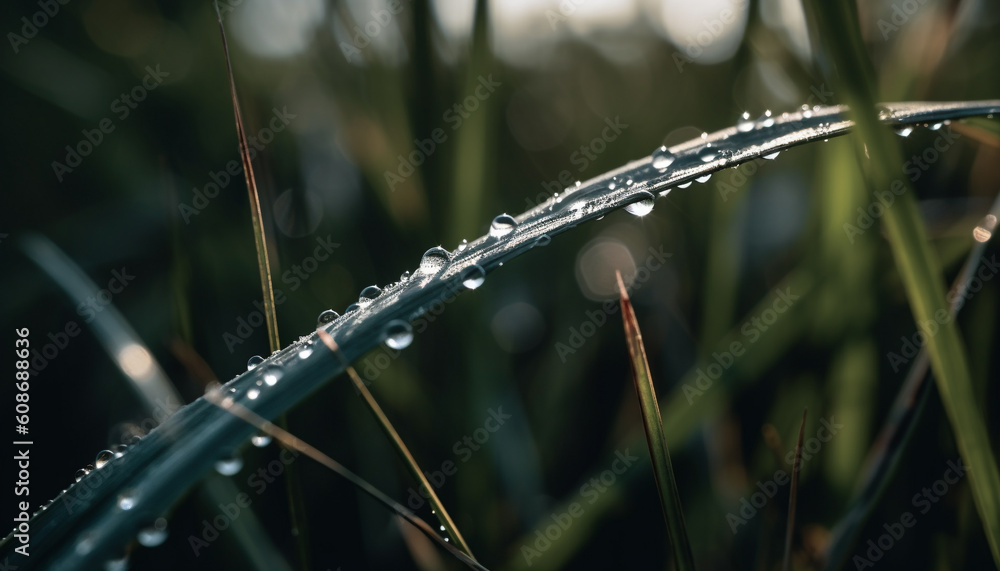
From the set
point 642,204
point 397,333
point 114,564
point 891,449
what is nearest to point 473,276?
point 397,333

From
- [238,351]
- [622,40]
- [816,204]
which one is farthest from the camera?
[622,40]

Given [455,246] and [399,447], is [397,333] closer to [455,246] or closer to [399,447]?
[399,447]

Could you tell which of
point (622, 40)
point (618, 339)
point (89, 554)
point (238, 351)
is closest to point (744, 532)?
point (618, 339)

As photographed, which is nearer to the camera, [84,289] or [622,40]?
[84,289]

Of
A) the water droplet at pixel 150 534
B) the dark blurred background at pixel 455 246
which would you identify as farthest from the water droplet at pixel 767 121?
the water droplet at pixel 150 534

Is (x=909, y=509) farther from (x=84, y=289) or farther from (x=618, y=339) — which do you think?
(x=84, y=289)

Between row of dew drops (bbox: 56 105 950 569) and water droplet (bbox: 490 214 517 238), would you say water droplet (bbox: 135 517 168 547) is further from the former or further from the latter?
water droplet (bbox: 490 214 517 238)
